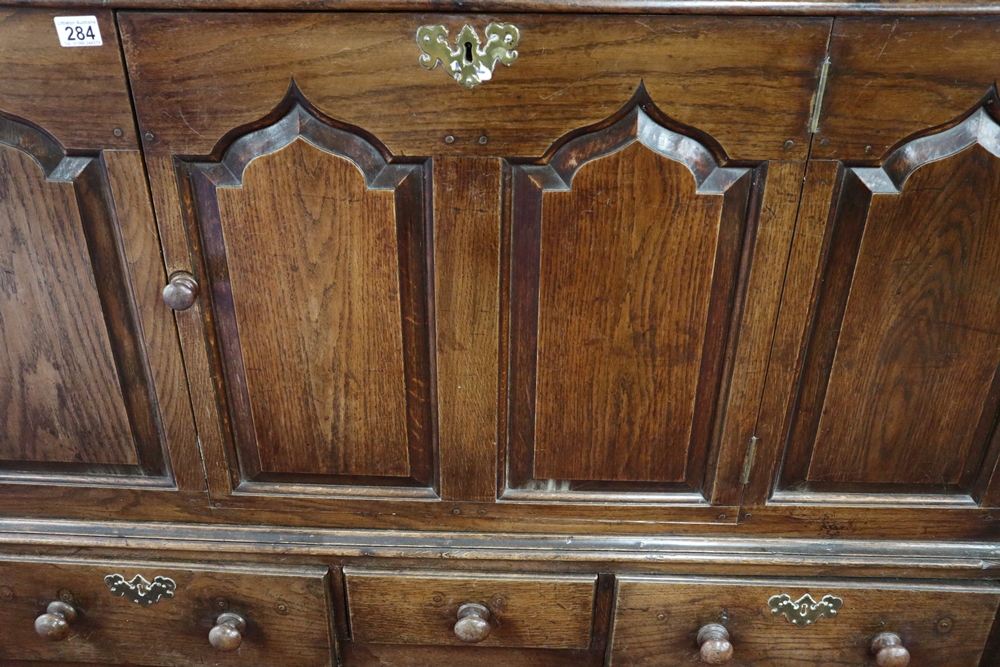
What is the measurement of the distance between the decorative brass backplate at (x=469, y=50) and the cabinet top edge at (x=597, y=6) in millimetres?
18

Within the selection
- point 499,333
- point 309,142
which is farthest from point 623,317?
point 309,142

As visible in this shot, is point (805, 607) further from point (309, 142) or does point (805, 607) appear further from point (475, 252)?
point (309, 142)

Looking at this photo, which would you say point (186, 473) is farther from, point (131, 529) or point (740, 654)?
point (740, 654)

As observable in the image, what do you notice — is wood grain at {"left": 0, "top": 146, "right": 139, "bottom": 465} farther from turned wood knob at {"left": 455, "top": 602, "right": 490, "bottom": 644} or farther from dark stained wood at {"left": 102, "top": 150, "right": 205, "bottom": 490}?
turned wood knob at {"left": 455, "top": 602, "right": 490, "bottom": 644}

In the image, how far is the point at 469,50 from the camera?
2.24 feet

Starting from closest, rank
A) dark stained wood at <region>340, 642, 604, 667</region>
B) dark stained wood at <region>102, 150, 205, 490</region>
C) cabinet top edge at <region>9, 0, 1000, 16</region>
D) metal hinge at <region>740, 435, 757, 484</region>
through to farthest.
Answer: cabinet top edge at <region>9, 0, 1000, 16</region>
dark stained wood at <region>102, 150, 205, 490</region>
metal hinge at <region>740, 435, 757, 484</region>
dark stained wood at <region>340, 642, 604, 667</region>

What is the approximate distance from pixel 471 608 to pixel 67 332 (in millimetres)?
612

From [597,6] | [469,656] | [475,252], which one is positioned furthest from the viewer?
[469,656]

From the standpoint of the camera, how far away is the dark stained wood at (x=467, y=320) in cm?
75

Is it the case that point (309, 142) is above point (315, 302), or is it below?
above

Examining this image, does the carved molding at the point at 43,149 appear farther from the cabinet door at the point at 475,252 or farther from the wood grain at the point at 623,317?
the wood grain at the point at 623,317

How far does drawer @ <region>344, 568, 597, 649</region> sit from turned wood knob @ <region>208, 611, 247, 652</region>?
0.15 m

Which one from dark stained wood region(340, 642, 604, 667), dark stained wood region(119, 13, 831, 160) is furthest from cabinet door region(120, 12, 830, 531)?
dark stained wood region(340, 642, 604, 667)

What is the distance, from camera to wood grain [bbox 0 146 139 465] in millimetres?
767
